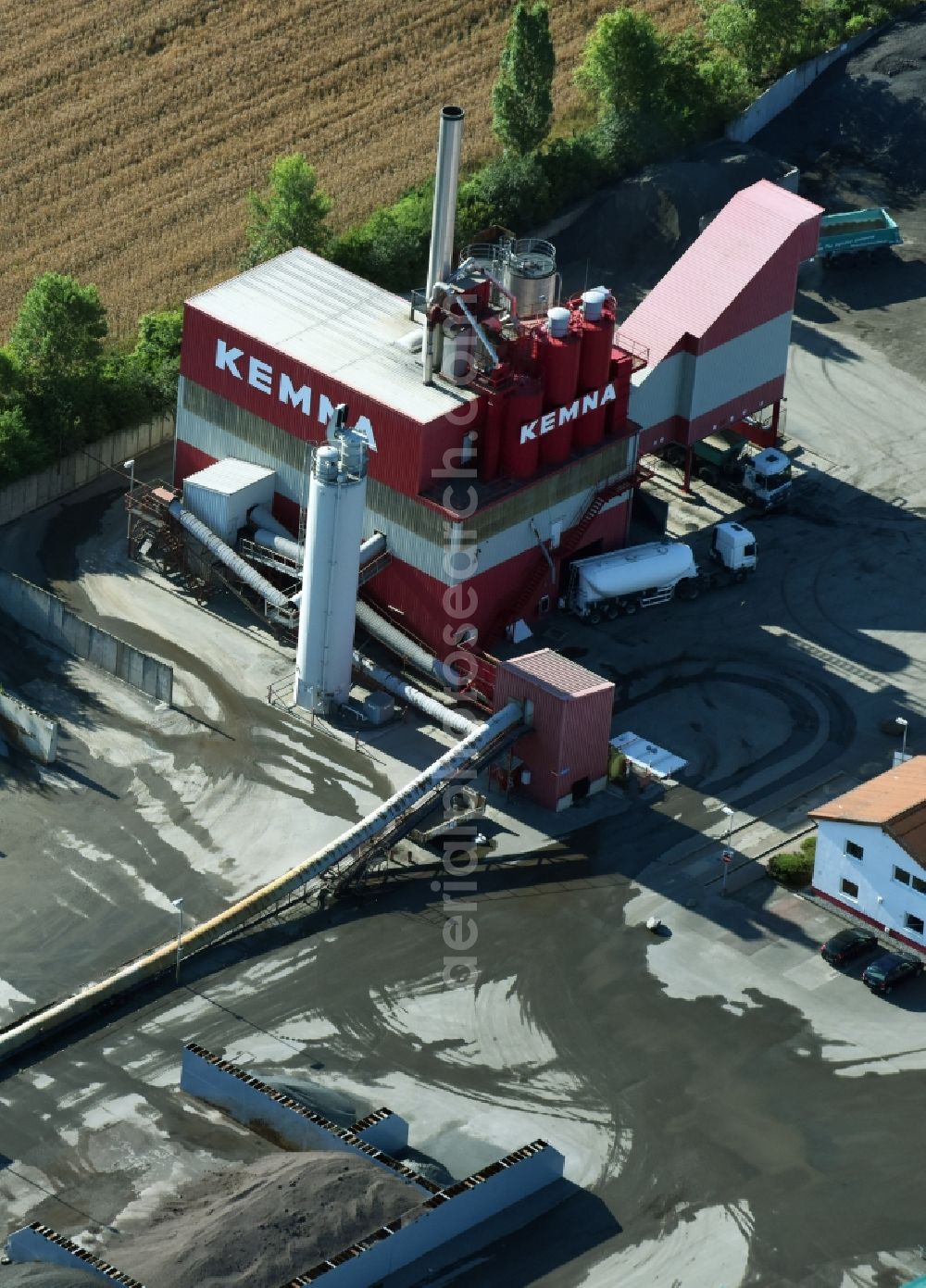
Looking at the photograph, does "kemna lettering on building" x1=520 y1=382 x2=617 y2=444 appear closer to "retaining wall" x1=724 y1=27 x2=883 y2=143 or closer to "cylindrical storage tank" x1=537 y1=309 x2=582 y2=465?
"cylindrical storage tank" x1=537 y1=309 x2=582 y2=465

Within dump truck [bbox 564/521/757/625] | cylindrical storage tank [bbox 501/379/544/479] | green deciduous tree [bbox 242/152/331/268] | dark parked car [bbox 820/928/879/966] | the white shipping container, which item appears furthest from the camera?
green deciduous tree [bbox 242/152/331/268]

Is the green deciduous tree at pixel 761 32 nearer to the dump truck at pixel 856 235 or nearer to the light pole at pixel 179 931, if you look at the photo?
the dump truck at pixel 856 235

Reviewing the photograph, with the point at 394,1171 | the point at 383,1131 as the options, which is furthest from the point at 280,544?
the point at 394,1171

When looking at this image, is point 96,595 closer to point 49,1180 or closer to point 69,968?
point 69,968

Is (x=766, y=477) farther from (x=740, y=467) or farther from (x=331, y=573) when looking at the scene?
(x=331, y=573)

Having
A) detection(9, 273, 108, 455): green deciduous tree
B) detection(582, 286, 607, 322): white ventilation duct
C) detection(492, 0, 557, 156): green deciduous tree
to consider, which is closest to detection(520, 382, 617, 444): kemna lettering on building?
detection(582, 286, 607, 322): white ventilation duct
